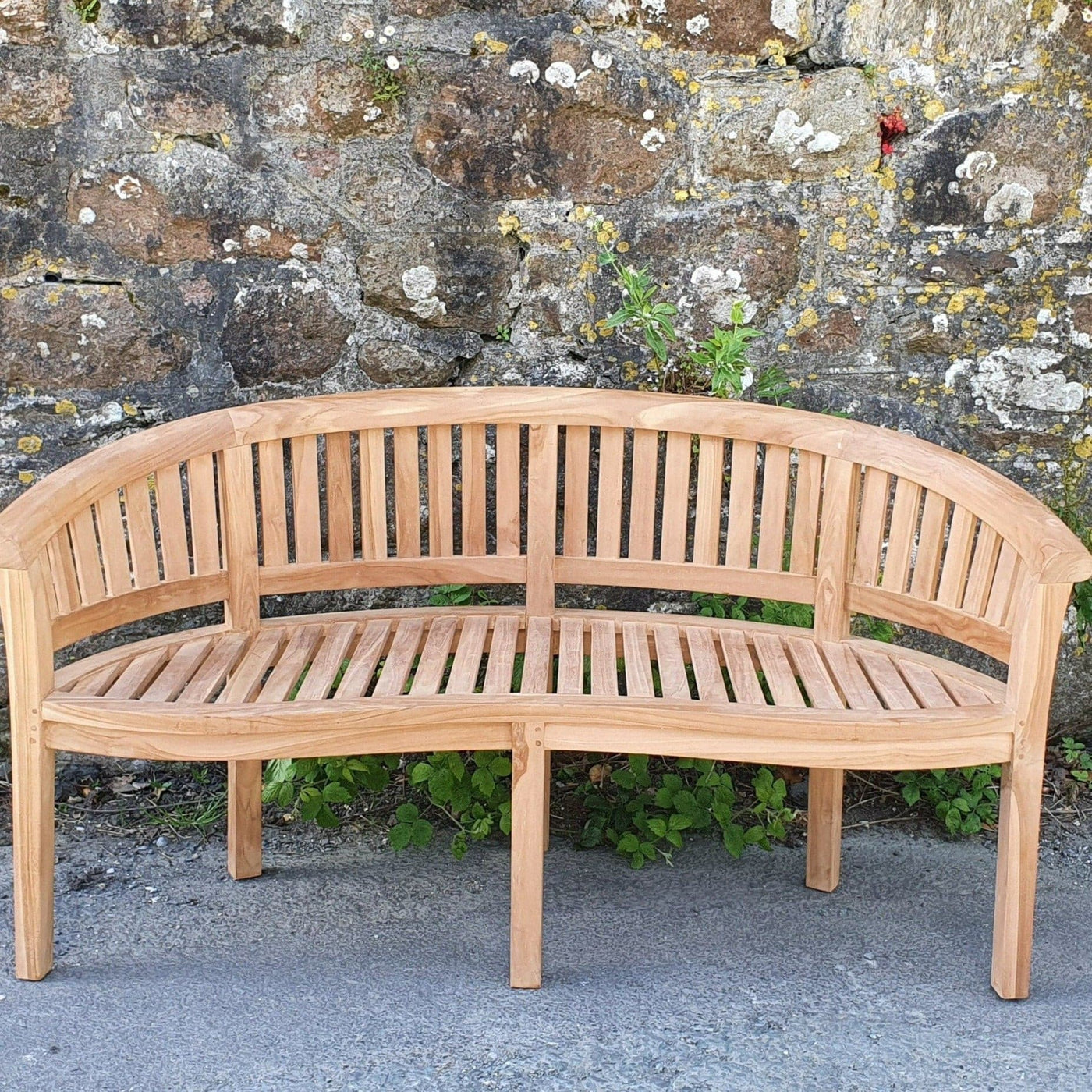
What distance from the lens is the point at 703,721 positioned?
6.88ft

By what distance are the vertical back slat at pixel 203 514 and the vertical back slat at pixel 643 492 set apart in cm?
83

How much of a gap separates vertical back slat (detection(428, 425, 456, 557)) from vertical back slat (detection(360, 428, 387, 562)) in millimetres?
96

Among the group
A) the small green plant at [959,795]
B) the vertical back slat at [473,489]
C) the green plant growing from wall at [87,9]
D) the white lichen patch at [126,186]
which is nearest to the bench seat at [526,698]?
the vertical back slat at [473,489]

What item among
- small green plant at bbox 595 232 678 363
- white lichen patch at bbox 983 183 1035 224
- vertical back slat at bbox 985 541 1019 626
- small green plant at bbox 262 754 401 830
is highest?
white lichen patch at bbox 983 183 1035 224

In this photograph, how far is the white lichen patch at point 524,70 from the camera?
8.92 feet

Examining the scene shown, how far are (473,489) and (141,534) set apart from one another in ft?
2.15

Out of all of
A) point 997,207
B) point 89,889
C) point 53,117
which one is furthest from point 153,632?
point 997,207

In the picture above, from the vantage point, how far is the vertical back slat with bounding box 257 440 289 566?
2545mm

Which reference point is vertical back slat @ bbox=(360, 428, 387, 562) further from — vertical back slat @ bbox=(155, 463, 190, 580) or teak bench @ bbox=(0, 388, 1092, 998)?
vertical back slat @ bbox=(155, 463, 190, 580)

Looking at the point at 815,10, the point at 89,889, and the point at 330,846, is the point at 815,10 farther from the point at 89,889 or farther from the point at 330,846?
the point at 89,889

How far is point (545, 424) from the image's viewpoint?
260 centimetres

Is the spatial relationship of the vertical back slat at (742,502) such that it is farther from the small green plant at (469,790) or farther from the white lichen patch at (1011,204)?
the white lichen patch at (1011,204)

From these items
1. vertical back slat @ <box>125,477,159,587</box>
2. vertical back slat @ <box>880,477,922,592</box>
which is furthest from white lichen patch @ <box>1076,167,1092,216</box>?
vertical back slat @ <box>125,477,159,587</box>

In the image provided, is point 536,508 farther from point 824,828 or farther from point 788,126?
point 788,126
